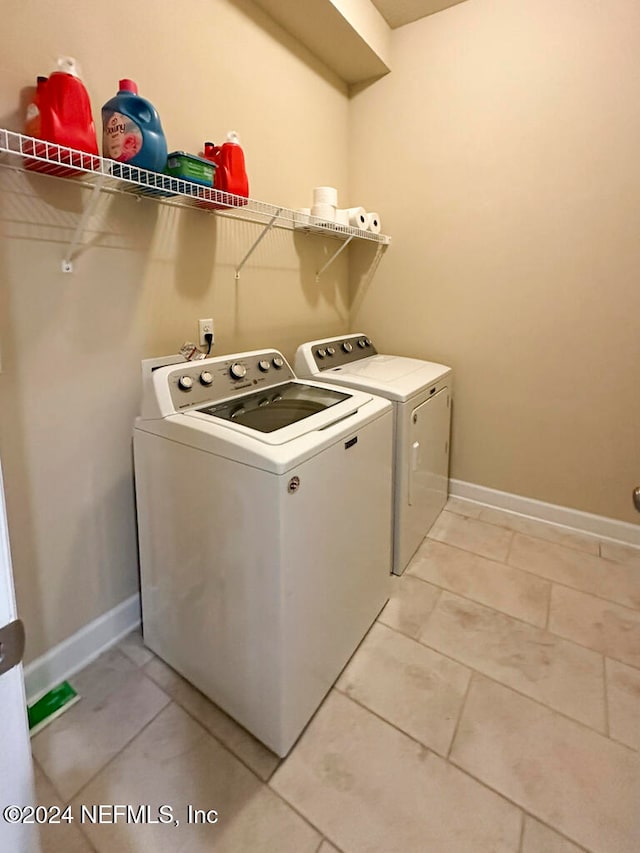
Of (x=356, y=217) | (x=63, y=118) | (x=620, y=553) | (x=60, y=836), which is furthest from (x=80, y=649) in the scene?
(x=620, y=553)

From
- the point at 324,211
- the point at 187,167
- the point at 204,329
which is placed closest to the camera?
the point at 187,167

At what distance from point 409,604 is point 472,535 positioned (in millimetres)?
679

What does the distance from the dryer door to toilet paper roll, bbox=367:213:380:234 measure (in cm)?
100

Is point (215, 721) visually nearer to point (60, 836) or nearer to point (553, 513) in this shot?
point (60, 836)

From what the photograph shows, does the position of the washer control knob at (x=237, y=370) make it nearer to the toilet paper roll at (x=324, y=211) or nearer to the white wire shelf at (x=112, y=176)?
the white wire shelf at (x=112, y=176)

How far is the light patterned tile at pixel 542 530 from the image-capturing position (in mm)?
2240

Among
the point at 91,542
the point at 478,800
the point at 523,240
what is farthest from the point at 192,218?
the point at 478,800

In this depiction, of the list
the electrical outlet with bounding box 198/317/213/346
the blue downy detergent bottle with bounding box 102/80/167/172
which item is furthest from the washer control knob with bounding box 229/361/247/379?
the blue downy detergent bottle with bounding box 102/80/167/172

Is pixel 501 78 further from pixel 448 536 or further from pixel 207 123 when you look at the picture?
pixel 448 536

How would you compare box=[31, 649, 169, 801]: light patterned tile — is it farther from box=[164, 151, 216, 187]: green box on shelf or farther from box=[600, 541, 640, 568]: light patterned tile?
box=[600, 541, 640, 568]: light patterned tile

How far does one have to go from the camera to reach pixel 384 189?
2578mm

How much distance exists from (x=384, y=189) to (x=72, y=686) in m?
2.78

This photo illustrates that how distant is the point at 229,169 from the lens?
1.54 m

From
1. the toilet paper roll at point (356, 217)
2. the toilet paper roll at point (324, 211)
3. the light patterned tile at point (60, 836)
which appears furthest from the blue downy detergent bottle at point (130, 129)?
the light patterned tile at point (60, 836)
